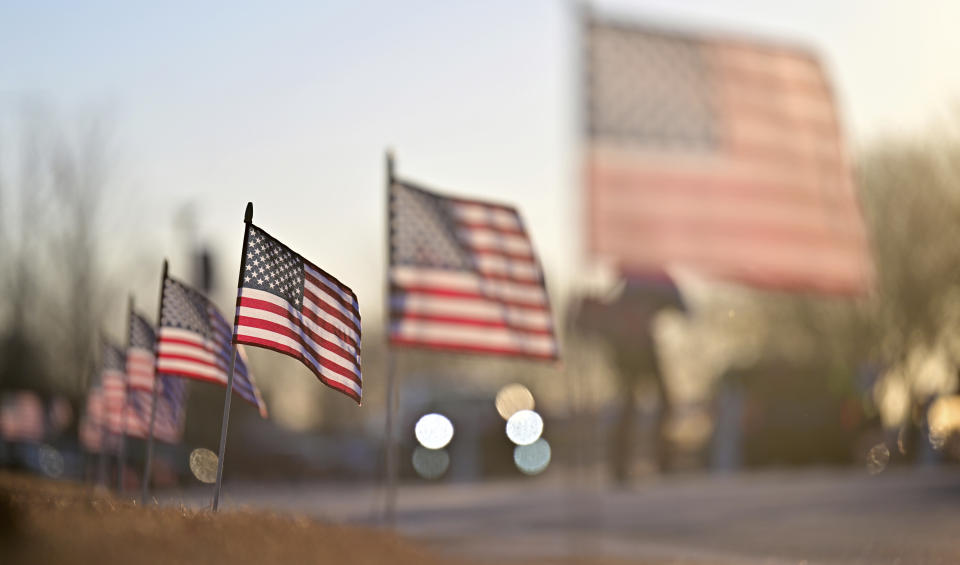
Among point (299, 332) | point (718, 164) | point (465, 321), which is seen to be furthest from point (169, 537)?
point (718, 164)

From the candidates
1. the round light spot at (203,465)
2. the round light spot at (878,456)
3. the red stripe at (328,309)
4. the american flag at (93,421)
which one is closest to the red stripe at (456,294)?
the red stripe at (328,309)

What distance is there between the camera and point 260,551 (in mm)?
7410

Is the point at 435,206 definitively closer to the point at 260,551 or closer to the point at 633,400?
the point at 260,551

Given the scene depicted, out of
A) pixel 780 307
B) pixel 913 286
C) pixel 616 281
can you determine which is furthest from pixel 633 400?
pixel 780 307

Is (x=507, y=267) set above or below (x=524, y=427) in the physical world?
below

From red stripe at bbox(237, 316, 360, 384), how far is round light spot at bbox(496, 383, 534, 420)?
31.0m

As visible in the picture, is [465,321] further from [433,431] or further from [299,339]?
[433,431]

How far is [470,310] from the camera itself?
12.2m

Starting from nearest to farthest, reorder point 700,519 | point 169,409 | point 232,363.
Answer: point 232,363 → point 169,409 → point 700,519

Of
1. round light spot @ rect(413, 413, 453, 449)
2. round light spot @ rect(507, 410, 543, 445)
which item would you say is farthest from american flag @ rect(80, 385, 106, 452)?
round light spot @ rect(507, 410, 543, 445)

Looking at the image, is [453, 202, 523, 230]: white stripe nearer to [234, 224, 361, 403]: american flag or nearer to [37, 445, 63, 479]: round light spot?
[234, 224, 361, 403]: american flag

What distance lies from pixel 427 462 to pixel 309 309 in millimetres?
29299

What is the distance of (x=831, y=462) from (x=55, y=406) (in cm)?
1843

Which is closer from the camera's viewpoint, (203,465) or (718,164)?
(718,164)
